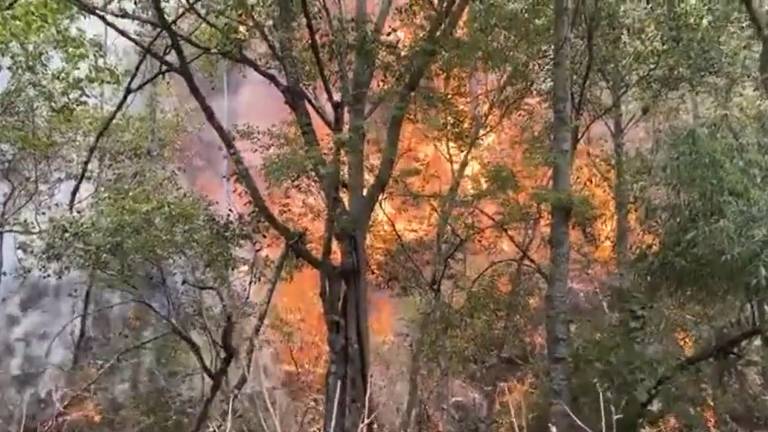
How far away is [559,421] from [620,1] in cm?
254

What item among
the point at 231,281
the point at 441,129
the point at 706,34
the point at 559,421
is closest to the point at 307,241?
the point at 231,281

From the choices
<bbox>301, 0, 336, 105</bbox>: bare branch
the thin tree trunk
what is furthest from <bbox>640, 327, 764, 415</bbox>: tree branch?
<bbox>301, 0, 336, 105</bbox>: bare branch

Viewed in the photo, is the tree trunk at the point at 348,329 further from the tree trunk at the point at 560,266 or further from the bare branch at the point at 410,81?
the tree trunk at the point at 560,266

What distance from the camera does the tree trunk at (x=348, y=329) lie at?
5566 millimetres

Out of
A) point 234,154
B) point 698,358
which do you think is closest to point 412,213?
point 234,154

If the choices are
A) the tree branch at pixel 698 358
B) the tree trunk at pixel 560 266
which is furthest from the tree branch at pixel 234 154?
the tree branch at pixel 698 358

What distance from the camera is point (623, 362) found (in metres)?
4.86

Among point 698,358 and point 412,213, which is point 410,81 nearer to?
point 412,213

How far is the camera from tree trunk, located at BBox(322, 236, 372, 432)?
557cm

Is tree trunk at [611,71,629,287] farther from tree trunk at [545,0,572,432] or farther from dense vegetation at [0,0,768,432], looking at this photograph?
tree trunk at [545,0,572,432]

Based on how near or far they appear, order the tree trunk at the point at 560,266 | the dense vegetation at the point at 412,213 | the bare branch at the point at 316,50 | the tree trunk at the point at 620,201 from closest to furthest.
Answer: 1. the tree trunk at the point at 560,266
2. the dense vegetation at the point at 412,213
3. the bare branch at the point at 316,50
4. the tree trunk at the point at 620,201

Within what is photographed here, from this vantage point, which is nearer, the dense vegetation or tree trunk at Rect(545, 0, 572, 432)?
tree trunk at Rect(545, 0, 572, 432)

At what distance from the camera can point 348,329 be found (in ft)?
18.6

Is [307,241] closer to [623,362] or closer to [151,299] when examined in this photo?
[151,299]
